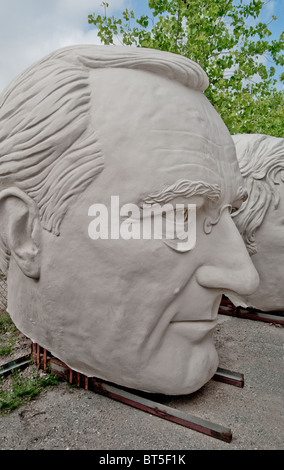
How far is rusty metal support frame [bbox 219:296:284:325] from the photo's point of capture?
3967 millimetres

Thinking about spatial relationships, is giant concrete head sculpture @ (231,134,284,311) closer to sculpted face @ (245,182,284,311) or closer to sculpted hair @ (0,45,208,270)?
sculpted face @ (245,182,284,311)

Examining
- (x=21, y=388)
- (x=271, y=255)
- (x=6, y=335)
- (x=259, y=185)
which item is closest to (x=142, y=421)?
(x=21, y=388)

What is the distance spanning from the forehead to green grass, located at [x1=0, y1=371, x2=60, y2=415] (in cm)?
159

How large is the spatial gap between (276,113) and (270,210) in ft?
19.1

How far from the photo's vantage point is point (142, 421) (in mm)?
2018

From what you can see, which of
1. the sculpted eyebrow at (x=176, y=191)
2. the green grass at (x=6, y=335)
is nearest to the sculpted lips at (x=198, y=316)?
the sculpted eyebrow at (x=176, y=191)

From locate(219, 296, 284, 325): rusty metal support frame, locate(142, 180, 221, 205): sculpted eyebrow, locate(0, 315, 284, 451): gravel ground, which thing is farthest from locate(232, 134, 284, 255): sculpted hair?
locate(142, 180, 221, 205): sculpted eyebrow

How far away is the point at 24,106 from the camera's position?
195 cm

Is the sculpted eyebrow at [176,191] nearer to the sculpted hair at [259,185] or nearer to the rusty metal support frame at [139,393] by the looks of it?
the rusty metal support frame at [139,393]

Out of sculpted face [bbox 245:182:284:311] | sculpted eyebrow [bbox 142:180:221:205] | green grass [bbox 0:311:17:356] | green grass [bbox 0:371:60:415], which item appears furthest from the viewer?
sculpted face [bbox 245:182:284:311]

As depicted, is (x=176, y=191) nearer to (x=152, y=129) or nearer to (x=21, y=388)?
(x=152, y=129)

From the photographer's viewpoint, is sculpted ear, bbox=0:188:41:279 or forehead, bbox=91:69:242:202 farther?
sculpted ear, bbox=0:188:41:279

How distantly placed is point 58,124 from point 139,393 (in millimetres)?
1757
